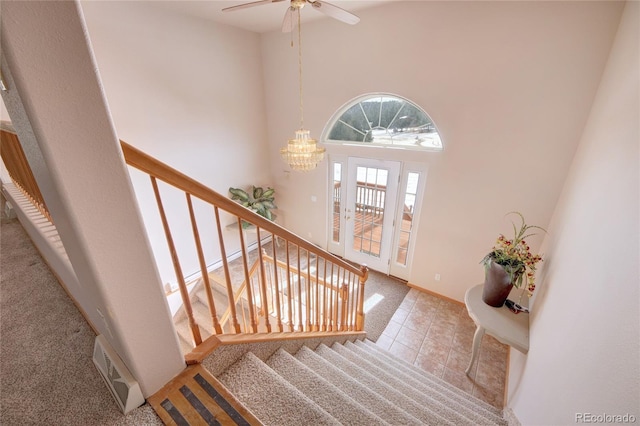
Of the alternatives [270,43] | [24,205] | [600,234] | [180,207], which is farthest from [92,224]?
[270,43]

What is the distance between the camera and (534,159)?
2.68 metres

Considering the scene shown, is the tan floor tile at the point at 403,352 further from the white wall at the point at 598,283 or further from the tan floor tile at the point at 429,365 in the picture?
the white wall at the point at 598,283

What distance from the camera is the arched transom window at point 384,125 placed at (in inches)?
130

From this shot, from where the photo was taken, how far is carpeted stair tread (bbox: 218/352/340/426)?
3.47ft

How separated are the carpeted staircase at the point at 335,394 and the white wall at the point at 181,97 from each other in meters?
2.88

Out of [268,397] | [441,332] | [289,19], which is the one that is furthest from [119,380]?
[441,332]

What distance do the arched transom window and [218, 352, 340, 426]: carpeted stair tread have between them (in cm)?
309

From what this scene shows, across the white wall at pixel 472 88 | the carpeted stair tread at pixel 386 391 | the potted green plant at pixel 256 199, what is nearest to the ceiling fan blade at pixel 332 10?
the white wall at pixel 472 88

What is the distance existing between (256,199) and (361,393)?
11.6 ft

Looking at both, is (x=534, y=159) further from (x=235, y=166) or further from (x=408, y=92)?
(x=235, y=166)

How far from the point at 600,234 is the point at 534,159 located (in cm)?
169

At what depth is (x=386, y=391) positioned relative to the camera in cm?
168

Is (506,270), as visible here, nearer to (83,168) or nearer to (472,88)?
(472,88)

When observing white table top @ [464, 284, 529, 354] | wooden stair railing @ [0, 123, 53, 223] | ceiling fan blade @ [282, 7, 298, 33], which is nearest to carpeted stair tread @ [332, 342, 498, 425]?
white table top @ [464, 284, 529, 354]
